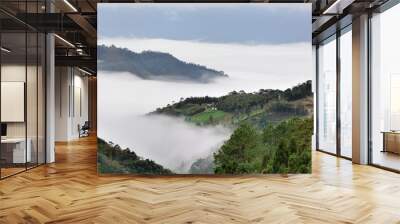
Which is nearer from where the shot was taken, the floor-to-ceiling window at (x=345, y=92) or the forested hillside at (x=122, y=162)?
the forested hillside at (x=122, y=162)

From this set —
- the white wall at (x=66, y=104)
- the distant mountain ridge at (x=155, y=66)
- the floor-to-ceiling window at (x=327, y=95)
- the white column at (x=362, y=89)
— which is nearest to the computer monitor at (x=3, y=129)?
the distant mountain ridge at (x=155, y=66)

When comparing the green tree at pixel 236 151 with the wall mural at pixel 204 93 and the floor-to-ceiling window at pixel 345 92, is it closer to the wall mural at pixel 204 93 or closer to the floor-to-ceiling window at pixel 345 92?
the wall mural at pixel 204 93

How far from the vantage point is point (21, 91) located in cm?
712

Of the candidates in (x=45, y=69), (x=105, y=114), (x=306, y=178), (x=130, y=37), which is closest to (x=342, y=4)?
(x=306, y=178)

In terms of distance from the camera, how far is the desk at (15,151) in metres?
6.57

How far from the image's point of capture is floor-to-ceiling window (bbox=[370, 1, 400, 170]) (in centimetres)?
736

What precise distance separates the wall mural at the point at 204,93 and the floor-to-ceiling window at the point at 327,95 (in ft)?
12.8

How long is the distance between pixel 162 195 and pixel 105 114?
2118 mm

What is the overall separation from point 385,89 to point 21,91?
6932mm

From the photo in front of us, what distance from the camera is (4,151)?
6.52 m

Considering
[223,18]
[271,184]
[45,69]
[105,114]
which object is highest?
[223,18]

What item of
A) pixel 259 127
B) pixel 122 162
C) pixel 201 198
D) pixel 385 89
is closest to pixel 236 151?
pixel 259 127

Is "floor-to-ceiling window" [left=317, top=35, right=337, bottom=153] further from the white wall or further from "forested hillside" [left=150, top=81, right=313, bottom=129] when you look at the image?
the white wall

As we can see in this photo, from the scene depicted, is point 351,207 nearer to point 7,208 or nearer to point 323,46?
point 7,208
